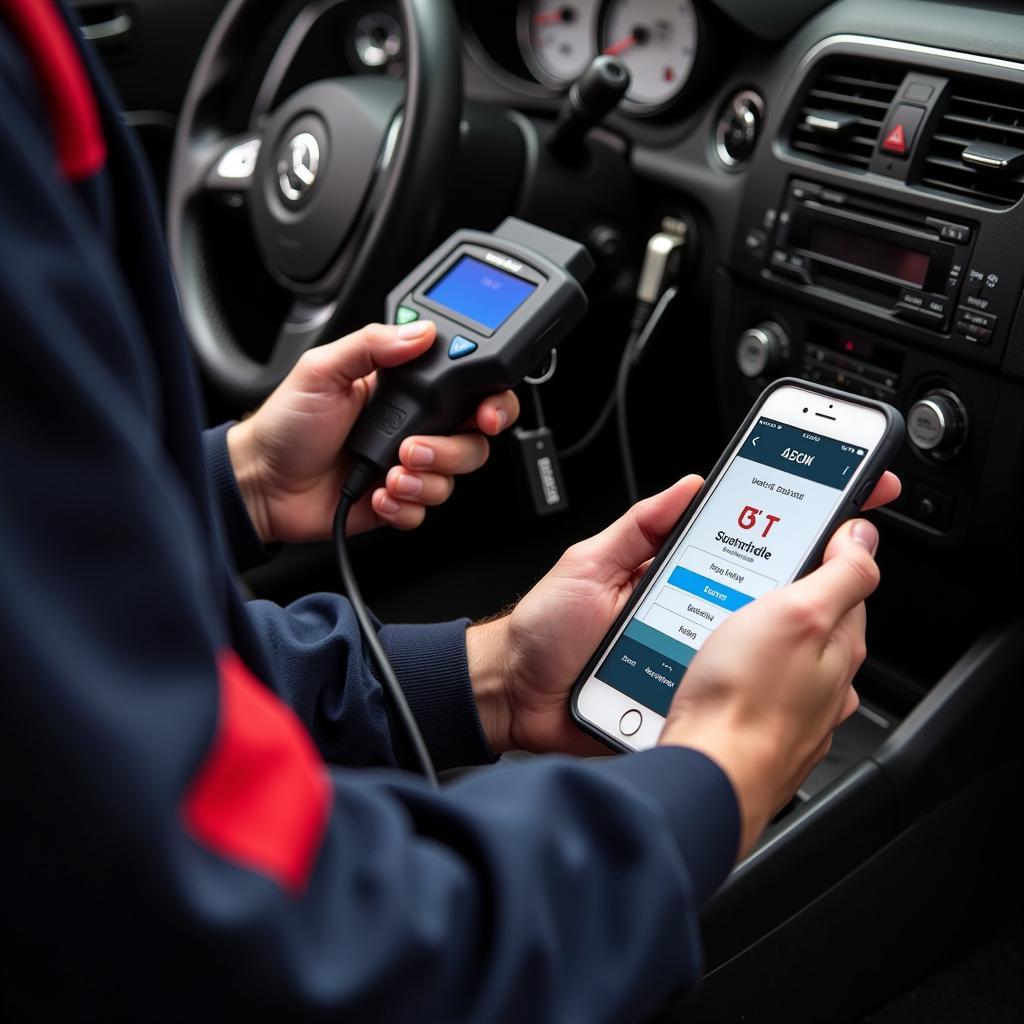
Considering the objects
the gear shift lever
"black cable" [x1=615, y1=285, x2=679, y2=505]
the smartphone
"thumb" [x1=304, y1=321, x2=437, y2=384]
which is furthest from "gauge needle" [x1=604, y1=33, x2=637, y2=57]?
the smartphone

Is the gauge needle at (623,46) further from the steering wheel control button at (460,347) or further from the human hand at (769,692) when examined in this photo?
the human hand at (769,692)

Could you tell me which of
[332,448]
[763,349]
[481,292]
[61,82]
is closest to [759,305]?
[763,349]

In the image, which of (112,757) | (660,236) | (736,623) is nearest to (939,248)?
(660,236)

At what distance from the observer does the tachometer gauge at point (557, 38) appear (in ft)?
4.12

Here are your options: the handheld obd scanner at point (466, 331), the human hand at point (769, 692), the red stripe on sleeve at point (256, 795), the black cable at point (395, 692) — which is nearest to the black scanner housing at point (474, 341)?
the handheld obd scanner at point (466, 331)

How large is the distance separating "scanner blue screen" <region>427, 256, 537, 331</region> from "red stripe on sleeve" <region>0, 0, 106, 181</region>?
20.4 inches

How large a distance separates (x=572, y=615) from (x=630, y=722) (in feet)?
0.28

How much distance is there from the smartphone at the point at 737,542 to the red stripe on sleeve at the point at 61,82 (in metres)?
0.44

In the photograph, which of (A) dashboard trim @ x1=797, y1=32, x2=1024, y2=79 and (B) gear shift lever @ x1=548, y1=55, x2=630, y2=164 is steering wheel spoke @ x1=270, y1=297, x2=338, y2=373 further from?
(A) dashboard trim @ x1=797, y1=32, x2=1024, y2=79

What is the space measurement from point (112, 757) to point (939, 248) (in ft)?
2.42

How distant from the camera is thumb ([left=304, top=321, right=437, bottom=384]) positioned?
0.88m

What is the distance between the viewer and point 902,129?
90 cm

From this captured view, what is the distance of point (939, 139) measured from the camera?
88 centimetres

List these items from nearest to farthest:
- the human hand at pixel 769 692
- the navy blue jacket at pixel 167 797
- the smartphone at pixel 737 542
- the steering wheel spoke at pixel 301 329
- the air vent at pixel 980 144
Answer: the navy blue jacket at pixel 167 797
the human hand at pixel 769 692
the smartphone at pixel 737 542
the air vent at pixel 980 144
the steering wheel spoke at pixel 301 329
